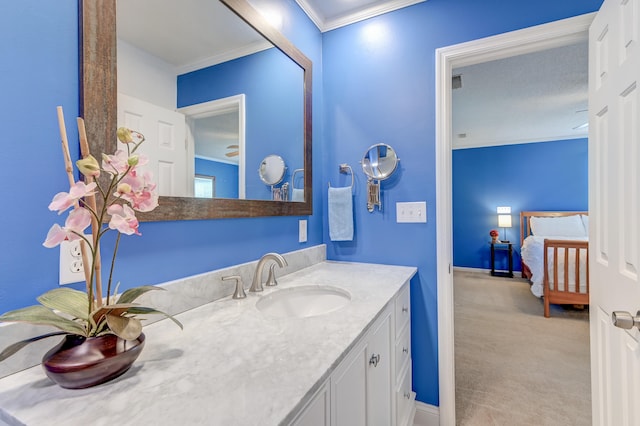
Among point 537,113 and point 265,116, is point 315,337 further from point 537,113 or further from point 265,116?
point 537,113

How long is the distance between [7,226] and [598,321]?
1.95 m

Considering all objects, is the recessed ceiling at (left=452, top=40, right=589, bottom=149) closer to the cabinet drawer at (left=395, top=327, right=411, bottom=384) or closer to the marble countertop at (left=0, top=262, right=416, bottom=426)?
the cabinet drawer at (left=395, top=327, right=411, bottom=384)

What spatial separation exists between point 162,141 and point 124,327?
62 cm

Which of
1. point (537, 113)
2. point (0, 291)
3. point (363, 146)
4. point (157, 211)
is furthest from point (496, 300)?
point (0, 291)

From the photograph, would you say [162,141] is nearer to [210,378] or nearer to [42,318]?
[42,318]

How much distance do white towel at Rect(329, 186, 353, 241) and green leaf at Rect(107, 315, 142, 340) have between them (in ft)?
4.33

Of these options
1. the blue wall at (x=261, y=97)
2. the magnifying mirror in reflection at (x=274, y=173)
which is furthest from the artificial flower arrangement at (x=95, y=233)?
the magnifying mirror in reflection at (x=274, y=173)

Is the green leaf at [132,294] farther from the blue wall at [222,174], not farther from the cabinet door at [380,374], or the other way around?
the cabinet door at [380,374]

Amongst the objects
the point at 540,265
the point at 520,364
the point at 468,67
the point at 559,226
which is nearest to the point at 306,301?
the point at 520,364

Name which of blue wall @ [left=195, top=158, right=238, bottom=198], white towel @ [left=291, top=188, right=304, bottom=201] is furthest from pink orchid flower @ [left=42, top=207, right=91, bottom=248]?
white towel @ [left=291, top=188, right=304, bottom=201]

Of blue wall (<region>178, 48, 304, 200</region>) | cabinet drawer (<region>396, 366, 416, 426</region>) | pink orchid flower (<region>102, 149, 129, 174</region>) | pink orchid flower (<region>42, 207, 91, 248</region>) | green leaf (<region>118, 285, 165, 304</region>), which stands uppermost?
blue wall (<region>178, 48, 304, 200</region>)

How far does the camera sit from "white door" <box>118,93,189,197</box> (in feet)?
2.84

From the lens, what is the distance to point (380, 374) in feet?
3.54

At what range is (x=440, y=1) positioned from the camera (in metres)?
1.61
